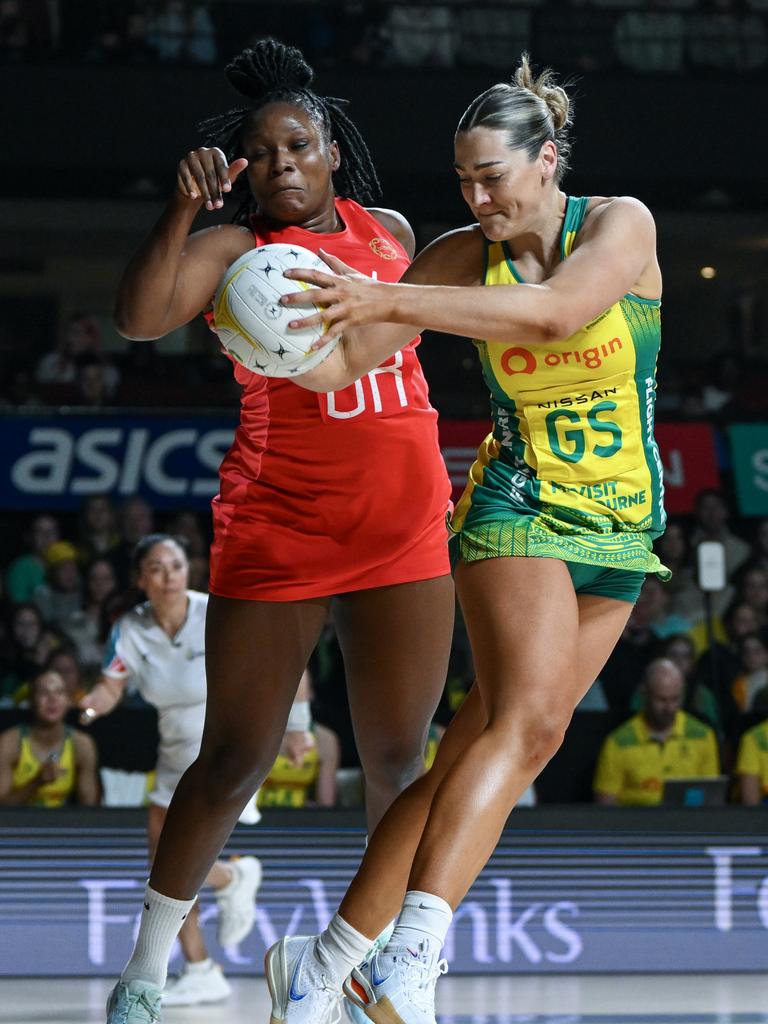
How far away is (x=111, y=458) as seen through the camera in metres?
9.77

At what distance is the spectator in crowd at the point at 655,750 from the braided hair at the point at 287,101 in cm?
362

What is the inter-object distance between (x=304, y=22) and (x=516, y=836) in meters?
8.34

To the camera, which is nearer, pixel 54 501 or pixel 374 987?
pixel 374 987

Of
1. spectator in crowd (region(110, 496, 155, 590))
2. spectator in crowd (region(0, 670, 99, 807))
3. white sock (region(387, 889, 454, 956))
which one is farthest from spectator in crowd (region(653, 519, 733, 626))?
white sock (region(387, 889, 454, 956))

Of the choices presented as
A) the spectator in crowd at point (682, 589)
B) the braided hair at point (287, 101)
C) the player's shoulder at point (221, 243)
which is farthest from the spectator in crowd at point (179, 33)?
the player's shoulder at point (221, 243)

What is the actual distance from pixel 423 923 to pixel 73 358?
9.45m

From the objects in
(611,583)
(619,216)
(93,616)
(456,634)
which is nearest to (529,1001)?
(611,583)

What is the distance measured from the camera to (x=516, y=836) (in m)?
5.69

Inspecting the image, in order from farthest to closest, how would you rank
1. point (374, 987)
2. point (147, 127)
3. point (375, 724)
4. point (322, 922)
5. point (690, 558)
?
point (147, 127) < point (690, 558) < point (322, 922) < point (375, 724) < point (374, 987)

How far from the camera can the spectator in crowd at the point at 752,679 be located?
759cm

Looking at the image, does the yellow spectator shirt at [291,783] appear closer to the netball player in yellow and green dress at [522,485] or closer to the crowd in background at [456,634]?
the crowd in background at [456,634]

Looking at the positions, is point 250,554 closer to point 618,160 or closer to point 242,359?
point 242,359

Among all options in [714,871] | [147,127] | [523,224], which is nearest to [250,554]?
[523,224]

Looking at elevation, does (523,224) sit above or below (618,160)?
below
